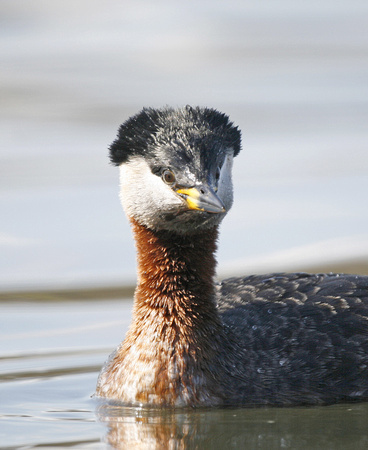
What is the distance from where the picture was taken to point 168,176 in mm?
11617

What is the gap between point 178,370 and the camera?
1183 cm

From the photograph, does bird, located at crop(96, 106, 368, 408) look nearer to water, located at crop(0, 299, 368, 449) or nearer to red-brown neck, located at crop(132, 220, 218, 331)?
red-brown neck, located at crop(132, 220, 218, 331)

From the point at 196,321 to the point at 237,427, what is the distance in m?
1.24

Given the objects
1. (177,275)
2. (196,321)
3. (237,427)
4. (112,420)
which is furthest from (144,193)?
(237,427)

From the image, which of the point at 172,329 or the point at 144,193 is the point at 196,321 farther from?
the point at 144,193

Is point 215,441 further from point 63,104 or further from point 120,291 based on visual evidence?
point 63,104

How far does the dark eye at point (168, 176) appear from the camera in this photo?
11.6 meters

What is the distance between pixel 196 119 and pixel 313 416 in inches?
114

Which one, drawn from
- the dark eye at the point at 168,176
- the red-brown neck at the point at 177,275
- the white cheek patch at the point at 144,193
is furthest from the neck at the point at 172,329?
the dark eye at the point at 168,176

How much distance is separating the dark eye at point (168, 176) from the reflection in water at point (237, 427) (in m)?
2.06

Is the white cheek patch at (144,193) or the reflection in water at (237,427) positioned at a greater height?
the white cheek patch at (144,193)

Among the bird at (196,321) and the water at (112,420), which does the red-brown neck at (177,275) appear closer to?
the bird at (196,321)

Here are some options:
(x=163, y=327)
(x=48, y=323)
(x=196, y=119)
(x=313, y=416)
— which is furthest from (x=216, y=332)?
(x=48, y=323)

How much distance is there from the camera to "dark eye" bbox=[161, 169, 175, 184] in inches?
456
